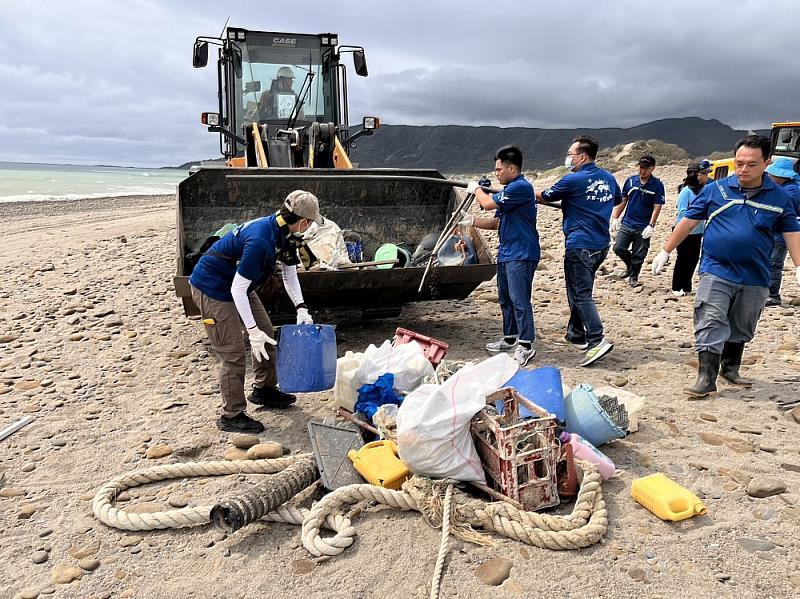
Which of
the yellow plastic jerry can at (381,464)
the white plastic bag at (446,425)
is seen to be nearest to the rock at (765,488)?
the white plastic bag at (446,425)

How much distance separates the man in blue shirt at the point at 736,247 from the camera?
13.5 feet

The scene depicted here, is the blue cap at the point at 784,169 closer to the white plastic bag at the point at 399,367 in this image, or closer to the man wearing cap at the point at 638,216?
the man wearing cap at the point at 638,216

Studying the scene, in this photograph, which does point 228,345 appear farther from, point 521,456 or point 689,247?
point 689,247

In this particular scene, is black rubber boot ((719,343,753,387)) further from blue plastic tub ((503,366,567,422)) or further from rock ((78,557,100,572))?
rock ((78,557,100,572))

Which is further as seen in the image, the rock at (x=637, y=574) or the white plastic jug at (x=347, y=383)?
the white plastic jug at (x=347, y=383)

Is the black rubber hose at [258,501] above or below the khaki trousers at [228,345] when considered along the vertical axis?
below

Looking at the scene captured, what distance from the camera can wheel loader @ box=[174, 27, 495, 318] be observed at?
5.27 m

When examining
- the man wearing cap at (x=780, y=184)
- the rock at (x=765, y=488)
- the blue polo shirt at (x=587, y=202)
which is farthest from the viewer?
the man wearing cap at (x=780, y=184)

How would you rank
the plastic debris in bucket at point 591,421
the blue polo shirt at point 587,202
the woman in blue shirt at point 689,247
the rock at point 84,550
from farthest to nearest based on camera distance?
the woman in blue shirt at point 689,247
the blue polo shirt at point 587,202
the plastic debris in bucket at point 591,421
the rock at point 84,550

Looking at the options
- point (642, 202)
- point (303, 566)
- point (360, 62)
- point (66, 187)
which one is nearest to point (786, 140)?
point (642, 202)

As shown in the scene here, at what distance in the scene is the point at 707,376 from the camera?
4.29 m

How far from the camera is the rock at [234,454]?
358cm

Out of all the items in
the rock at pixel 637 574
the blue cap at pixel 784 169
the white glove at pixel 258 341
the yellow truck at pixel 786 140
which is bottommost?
the rock at pixel 637 574

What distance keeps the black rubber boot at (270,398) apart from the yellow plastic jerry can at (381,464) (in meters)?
1.14
